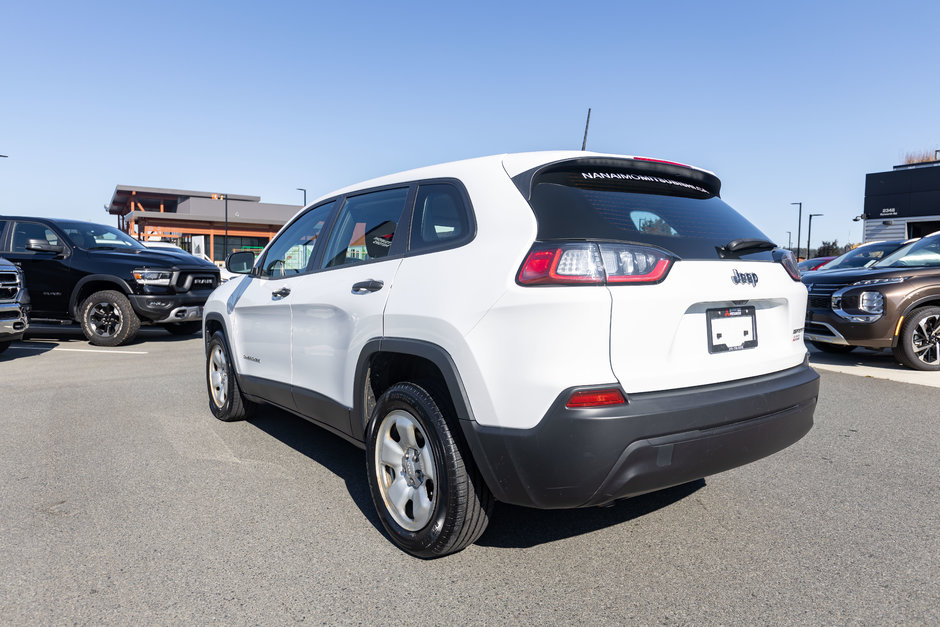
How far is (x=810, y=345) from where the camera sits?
1052 cm

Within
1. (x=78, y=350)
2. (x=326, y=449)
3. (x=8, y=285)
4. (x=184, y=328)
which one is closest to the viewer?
(x=326, y=449)

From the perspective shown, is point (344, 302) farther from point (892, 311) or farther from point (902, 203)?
point (902, 203)

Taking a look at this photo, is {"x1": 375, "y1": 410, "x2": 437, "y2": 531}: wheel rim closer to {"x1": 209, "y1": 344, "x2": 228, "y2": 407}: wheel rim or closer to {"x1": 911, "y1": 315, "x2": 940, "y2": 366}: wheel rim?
{"x1": 209, "y1": 344, "x2": 228, "y2": 407}: wheel rim

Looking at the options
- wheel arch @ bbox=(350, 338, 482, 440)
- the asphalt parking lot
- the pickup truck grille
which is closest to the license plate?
the asphalt parking lot

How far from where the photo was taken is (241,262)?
516 centimetres

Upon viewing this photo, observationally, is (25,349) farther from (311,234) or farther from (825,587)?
(825,587)

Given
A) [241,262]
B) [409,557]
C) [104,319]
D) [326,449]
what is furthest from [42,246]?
[409,557]

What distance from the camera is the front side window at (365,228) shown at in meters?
3.40

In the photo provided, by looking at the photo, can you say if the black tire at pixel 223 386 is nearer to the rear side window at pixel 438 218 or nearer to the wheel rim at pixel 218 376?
the wheel rim at pixel 218 376

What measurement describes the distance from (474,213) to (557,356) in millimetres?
783

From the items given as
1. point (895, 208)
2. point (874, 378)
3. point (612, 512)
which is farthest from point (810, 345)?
point (895, 208)

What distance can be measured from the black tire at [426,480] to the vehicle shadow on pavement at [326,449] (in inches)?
11.9

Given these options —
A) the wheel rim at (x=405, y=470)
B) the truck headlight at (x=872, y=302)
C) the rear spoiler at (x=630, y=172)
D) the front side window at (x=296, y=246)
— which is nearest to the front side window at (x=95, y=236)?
the front side window at (x=296, y=246)

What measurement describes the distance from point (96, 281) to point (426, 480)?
919cm
